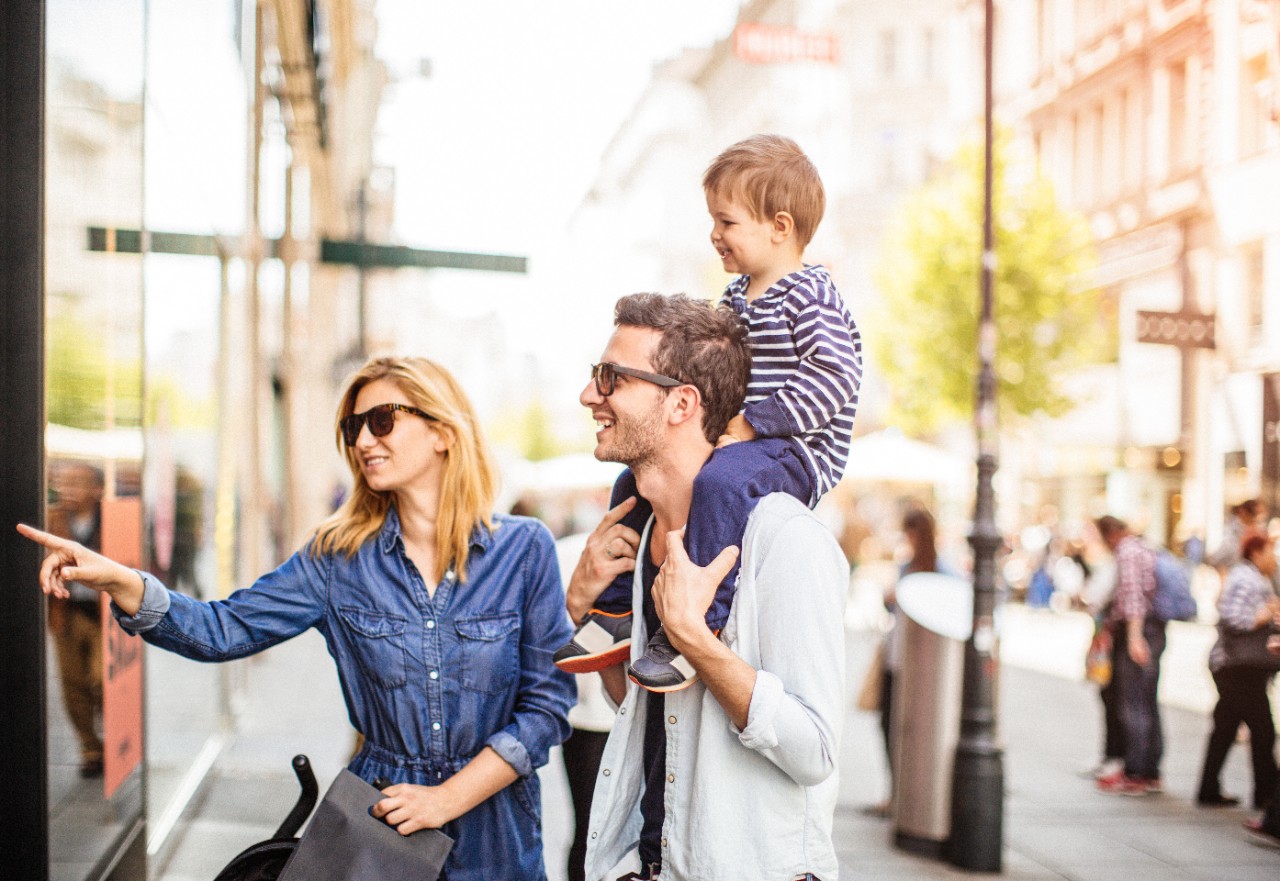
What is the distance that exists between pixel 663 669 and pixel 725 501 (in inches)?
13.5

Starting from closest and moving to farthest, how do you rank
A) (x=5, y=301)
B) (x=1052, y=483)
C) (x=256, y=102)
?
(x=5, y=301) < (x=256, y=102) < (x=1052, y=483)

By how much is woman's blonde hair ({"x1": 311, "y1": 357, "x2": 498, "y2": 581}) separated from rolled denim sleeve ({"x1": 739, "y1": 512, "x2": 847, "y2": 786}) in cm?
92

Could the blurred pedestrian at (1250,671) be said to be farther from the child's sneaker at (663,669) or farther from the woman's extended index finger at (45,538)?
the woman's extended index finger at (45,538)

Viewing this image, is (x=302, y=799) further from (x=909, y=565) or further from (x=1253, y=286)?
(x=1253, y=286)

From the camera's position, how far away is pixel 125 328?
5168mm

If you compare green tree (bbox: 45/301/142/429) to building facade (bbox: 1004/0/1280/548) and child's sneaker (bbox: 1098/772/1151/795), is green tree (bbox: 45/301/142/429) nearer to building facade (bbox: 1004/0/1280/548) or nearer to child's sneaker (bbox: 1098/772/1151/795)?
child's sneaker (bbox: 1098/772/1151/795)

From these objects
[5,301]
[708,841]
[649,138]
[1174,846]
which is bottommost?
[1174,846]

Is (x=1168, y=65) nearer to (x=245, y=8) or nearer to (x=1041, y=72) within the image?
(x=1041, y=72)

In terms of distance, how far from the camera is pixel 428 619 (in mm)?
→ 3111

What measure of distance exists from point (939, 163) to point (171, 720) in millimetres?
35865

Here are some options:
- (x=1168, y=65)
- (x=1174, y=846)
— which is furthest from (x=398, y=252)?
(x=1168, y=65)

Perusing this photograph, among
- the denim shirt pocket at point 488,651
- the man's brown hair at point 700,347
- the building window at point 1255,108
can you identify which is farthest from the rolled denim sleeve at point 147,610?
the building window at point 1255,108

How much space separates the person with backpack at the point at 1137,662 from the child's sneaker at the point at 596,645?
7.98 m

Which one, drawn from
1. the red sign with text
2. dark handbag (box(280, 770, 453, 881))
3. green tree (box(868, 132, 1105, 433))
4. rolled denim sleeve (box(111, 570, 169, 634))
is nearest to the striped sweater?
dark handbag (box(280, 770, 453, 881))
